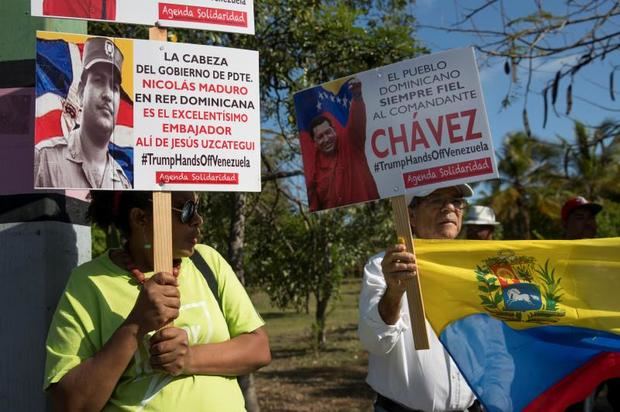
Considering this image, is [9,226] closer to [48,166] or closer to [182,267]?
[48,166]

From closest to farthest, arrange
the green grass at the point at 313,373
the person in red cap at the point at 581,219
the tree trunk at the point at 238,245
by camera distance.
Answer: the person in red cap at the point at 581,219 < the tree trunk at the point at 238,245 < the green grass at the point at 313,373

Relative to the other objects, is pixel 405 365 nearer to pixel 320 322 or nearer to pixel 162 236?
pixel 162 236

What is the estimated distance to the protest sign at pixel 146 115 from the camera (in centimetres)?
222

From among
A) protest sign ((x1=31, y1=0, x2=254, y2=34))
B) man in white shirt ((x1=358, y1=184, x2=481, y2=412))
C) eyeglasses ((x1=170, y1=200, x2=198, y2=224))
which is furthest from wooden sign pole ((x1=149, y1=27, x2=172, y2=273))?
man in white shirt ((x1=358, y1=184, x2=481, y2=412))

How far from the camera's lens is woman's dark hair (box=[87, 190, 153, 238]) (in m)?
2.37

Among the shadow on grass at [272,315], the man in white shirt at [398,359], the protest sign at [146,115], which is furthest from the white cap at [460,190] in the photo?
the shadow on grass at [272,315]

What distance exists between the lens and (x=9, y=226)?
8.75 ft

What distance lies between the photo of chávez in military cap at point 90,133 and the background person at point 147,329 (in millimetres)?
165

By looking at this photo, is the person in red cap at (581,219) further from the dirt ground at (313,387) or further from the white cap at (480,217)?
the dirt ground at (313,387)

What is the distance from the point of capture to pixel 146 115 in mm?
2334

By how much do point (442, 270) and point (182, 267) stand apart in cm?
109

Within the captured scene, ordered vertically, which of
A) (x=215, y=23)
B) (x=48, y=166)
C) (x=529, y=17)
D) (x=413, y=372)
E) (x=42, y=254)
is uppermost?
(x=529, y=17)

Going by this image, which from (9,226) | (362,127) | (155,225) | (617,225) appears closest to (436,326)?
(362,127)

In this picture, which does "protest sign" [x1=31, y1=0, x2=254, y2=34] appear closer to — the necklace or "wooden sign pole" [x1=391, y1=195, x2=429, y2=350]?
the necklace
